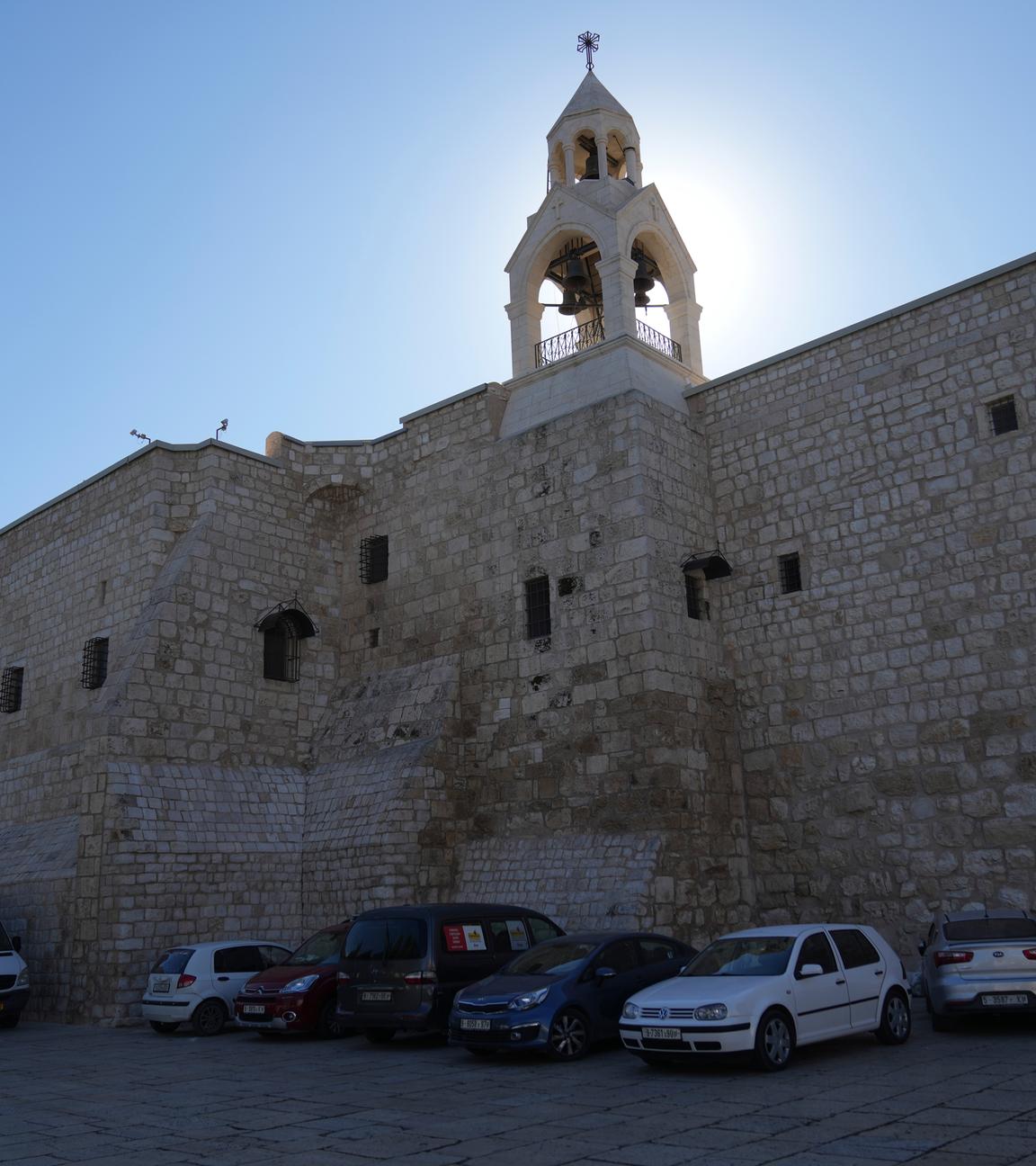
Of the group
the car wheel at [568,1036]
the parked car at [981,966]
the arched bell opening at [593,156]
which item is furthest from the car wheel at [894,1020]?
the arched bell opening at [593,156]

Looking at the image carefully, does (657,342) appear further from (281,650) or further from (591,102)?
(281,650)

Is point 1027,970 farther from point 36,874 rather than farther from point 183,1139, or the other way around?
point 36,874

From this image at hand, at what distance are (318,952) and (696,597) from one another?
24.1 ft

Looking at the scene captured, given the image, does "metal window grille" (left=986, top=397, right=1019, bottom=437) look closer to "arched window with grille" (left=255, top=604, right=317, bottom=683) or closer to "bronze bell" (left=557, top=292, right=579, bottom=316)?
"bronze bell" (left=557, top=292, right=579, bottom=316)

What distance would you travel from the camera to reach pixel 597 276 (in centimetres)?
1986

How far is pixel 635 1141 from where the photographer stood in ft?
20.9

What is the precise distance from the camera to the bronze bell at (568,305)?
774 inches

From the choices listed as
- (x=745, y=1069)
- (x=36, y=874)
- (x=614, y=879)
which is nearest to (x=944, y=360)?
(x=614, y=879)

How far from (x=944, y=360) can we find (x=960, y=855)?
6.54 m

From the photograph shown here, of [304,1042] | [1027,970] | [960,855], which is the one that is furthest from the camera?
[960,855]

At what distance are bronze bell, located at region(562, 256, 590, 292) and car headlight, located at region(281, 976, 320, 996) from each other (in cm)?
1255

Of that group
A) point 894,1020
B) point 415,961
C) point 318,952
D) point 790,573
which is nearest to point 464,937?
point 415,961

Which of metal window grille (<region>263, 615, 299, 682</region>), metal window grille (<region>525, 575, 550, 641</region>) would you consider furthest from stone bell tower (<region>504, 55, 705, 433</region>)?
metal window grille (<region>263, 615, 299, 682</region>)

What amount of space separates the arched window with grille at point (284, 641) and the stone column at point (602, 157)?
30.6 ft
